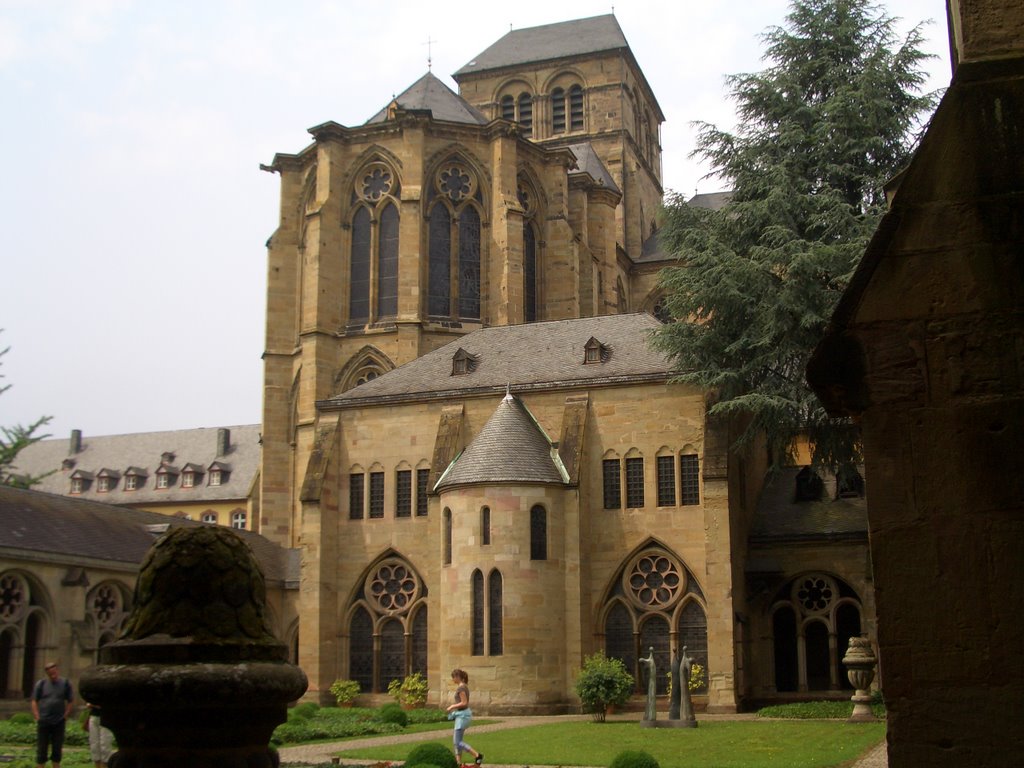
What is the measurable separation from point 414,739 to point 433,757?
8.01 metres

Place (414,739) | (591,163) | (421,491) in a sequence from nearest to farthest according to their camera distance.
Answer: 1. (414,739)
2. (421,491)
3. (591,163)

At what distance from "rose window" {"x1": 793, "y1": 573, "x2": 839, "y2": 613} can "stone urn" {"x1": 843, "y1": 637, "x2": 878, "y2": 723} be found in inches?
242

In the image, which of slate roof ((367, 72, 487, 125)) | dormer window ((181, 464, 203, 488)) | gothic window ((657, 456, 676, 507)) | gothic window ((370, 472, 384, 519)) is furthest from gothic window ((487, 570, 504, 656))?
dormer window ((181, 464, 203, 488))

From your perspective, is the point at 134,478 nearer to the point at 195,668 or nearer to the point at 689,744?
the point at 689,744

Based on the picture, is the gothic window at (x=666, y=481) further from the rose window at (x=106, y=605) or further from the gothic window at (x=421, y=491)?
the rose window at (x=106, y=605)

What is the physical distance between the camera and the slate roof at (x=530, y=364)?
113ft

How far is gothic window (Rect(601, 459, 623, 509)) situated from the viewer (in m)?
33.4

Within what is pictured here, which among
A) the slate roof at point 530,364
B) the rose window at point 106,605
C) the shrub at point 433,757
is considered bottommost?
the shrub at point 433,757

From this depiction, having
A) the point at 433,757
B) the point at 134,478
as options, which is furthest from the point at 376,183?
the point at 134,478

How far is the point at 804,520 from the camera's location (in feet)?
111

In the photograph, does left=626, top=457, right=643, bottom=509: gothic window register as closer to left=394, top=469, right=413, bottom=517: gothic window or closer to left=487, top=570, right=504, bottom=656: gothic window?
left=487, top=570, right=504, bottom=656: gothic window

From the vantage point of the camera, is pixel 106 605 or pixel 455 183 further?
pixel 455 183

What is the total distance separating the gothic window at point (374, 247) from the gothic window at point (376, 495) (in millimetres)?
9031

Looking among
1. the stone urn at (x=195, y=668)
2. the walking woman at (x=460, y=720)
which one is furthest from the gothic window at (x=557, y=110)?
the stone urn at (x=195, y=668)
